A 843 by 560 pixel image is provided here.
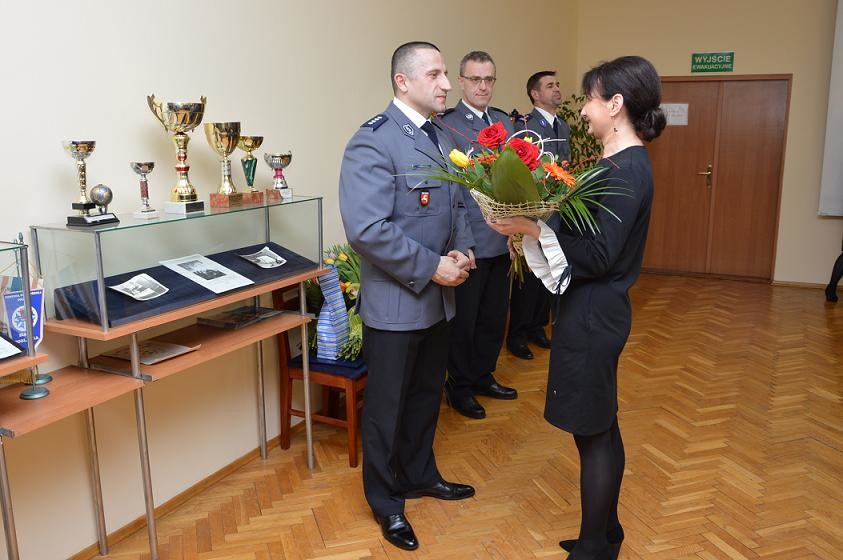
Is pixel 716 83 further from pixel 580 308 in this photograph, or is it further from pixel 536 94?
pixel 580 308

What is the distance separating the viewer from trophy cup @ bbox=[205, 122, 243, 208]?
2.71 m

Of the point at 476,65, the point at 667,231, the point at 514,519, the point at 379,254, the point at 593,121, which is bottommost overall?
the point at 514,519

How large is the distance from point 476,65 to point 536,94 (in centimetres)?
119

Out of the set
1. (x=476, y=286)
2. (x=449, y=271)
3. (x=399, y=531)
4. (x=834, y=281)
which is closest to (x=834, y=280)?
(x=834, y=281)

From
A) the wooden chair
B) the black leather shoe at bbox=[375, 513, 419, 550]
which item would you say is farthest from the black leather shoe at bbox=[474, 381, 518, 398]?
the black leather shoe at bbox=[375, 513, 419, 550]

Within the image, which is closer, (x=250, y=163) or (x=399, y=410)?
(x=399, y=410)

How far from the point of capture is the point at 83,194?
7.57 ft

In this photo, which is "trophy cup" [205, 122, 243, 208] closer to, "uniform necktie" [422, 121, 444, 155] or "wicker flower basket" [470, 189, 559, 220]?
"uniform necktie" [422, 121, 444, 155]

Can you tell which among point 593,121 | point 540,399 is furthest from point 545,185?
point 540,399

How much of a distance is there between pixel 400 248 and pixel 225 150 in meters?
0.89

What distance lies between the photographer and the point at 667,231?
7414 millimetres

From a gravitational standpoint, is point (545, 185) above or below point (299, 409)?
above

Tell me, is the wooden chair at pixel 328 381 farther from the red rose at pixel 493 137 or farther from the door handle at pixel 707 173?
the door handle at pixel 707 173

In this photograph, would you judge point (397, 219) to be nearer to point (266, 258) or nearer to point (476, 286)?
point (266, 258)
